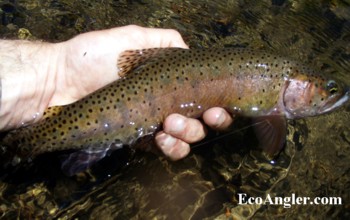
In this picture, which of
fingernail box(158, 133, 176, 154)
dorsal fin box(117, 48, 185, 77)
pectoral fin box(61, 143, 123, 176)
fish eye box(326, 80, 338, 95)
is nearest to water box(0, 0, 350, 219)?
pectoral fin box(61, 143, 123, 176)

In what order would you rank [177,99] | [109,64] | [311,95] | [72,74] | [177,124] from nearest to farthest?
[177,124] < [177,99] < [311,95] < [109,64] < [72,74]

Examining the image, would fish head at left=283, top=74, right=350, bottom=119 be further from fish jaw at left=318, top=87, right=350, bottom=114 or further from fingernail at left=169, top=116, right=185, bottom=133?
fingernail at left=169, top=116, right=185, bottom=133

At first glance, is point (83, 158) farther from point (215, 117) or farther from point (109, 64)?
point (215, 117)

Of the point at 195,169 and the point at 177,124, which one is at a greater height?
the point at 177,124

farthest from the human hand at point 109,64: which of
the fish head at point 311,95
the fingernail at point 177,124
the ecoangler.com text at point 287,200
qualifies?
the ecoangler.com text at point 287,200

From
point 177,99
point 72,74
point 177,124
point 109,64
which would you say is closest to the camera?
point 177,124

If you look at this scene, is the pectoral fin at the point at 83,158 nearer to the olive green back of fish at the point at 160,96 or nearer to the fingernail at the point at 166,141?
the olive green back of fish at the point at 160,96

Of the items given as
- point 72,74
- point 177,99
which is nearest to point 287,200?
point 177,99
